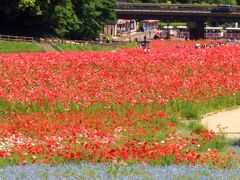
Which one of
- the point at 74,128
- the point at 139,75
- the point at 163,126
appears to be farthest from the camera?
the point at 139,75

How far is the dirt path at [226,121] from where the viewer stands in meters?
21.5

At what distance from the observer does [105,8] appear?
85.6 metres

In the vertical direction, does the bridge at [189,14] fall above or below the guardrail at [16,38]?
A: above

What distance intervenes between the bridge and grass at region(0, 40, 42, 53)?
4524cm

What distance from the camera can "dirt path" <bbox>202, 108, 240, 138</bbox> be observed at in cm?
2148

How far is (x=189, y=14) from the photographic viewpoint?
10431 centimetres

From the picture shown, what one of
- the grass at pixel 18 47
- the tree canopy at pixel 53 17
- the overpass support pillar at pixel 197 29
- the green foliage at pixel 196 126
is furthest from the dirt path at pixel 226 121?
the overpass support pillar at pixel 197 29

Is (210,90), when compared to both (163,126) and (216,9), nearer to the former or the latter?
(163,126)

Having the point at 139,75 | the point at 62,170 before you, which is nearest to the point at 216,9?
the point at 139,75

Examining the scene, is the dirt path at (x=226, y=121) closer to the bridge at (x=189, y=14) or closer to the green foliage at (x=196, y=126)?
the green foliage at (x=196, y=126)

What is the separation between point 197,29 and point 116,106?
280 ft

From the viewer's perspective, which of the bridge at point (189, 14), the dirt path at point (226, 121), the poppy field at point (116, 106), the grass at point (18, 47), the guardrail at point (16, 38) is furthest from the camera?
the bridge at point (189, 14)

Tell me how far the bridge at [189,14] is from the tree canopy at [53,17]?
24.2m

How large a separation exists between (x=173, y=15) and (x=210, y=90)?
260 feet
